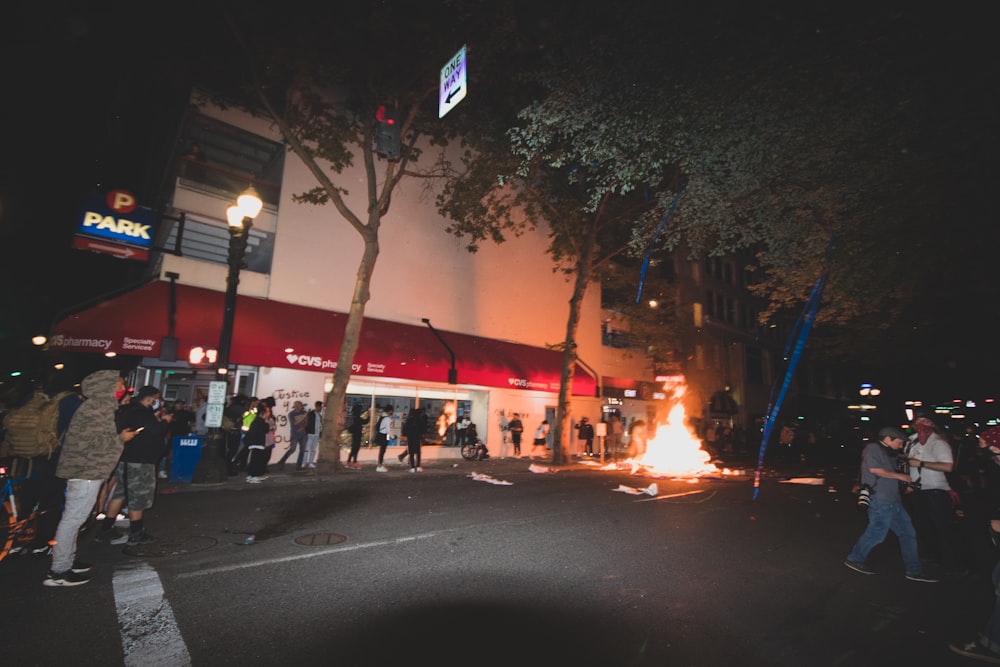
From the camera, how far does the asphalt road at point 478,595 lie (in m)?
3.45

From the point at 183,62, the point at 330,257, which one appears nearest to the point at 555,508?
the point at 330,257

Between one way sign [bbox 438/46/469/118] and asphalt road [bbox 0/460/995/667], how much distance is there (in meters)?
8.70

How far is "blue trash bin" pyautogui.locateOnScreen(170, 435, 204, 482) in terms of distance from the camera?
10398 millimetres

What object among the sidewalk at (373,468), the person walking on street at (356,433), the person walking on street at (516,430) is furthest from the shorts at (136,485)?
the person walking on street at (516,430)

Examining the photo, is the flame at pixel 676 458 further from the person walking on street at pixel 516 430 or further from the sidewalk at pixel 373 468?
the person walking on street at pixel 516 430

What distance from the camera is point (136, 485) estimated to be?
5.75 m

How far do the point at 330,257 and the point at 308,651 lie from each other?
14.0 m

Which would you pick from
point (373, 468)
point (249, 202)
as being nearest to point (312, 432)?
point (373, 468)

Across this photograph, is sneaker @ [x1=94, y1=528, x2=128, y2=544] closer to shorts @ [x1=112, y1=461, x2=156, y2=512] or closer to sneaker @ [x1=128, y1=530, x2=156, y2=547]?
sneaker @ [x1=128, y1=530, x2=156, y2=547]

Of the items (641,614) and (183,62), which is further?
(183,62)

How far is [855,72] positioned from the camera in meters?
5.84

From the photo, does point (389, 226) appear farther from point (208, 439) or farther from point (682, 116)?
point (682, 116)

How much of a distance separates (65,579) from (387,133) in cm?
904

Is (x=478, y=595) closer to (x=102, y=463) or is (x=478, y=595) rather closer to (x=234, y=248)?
(x=102, y=463)
